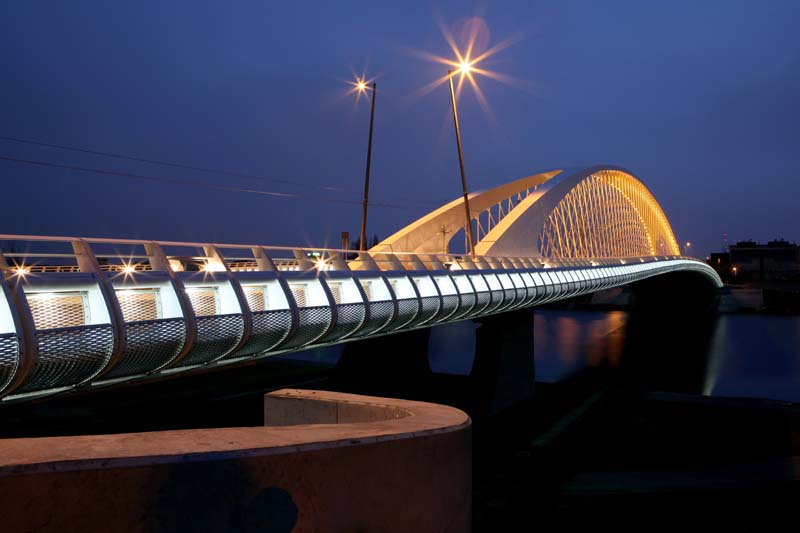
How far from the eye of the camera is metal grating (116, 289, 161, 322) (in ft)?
26.9

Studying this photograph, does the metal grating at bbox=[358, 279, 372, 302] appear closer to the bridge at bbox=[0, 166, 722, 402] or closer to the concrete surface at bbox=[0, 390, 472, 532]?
the bridge at bbox=[0, 166, 722, 402]

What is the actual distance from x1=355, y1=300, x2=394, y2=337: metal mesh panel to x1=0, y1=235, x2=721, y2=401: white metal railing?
0.03m

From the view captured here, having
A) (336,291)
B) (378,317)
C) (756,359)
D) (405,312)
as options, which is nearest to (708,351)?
(756,359)

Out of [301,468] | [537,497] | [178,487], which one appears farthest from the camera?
[537,497]

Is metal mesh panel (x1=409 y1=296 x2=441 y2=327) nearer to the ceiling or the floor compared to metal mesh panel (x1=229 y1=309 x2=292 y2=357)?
nearer to the ceiling

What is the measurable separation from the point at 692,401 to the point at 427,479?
24.5 m

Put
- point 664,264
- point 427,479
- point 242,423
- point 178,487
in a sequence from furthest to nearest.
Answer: point 664,264, point 242,423, point 427,479, point 178,487

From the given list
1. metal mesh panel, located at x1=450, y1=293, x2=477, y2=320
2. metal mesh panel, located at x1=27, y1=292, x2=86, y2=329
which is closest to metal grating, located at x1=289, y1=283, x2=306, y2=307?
metal mesh panel, located at x1=27, y1=292, x2=86, y2=329

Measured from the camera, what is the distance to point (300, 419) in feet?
36.1

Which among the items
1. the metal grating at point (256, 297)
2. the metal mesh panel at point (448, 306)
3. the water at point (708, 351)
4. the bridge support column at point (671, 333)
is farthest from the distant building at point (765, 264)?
the metal grating at point (256, 297)

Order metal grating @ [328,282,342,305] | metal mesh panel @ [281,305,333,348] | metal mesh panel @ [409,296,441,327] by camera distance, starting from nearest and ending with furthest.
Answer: metal mesh panel @ [281,305,333,348], metal grating @ [328,282,342,305], metal mesh panel @ [409,296,441,327]

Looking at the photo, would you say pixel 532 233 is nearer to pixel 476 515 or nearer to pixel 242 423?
pixel 242 423

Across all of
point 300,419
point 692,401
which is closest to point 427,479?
point 300,419

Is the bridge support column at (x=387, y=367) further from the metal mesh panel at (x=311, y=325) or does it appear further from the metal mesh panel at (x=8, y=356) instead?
the metal mesh panel at (x=8, y=356)
